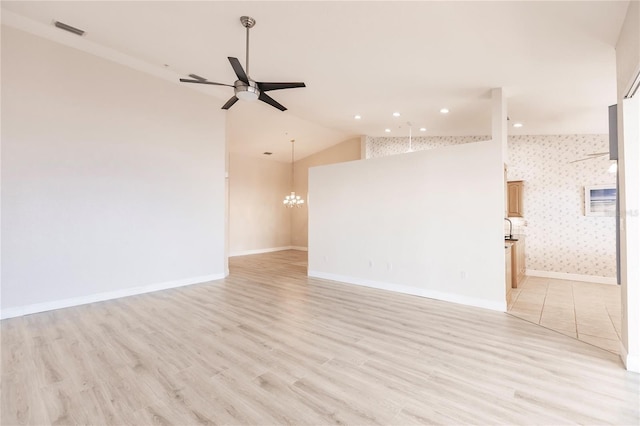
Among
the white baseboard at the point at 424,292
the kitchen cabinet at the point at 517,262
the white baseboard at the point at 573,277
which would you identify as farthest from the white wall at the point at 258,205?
the white baseboard at the point at 573,277

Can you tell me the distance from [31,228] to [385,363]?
5101 millimetres

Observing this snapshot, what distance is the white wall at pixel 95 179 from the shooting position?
157 inches

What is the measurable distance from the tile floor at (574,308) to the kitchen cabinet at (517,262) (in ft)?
0.52

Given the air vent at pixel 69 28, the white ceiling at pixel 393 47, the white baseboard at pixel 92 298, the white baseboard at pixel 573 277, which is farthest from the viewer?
the white baseboard at pixel 573 277

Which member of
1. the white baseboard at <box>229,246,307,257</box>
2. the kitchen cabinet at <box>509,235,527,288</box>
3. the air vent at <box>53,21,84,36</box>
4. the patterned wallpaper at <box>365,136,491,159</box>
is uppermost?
the air vent at <box>53,21,84,36</box>

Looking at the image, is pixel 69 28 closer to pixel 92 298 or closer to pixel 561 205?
pixel 92 298

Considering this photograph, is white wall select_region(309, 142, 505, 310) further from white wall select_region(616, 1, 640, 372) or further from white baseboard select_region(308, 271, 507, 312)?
white wall select_region(616, 1, 640, 372)

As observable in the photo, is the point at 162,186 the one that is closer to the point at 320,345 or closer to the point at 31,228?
the point at 31,228

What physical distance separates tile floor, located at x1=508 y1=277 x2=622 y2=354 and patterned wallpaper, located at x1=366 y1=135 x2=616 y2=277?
2.00 ft

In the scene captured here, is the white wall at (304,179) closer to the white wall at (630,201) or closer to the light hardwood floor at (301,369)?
the light hardwood floor at (301,369)

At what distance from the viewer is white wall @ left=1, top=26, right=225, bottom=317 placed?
400 centimetres

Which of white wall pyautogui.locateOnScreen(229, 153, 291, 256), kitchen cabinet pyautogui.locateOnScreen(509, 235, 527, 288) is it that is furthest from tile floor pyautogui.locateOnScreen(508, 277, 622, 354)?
white wall pyautogui.locateOnScreen(229, 153, 291, 256)

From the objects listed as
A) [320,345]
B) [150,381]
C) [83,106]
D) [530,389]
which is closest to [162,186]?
[83,106]

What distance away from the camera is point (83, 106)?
4.54 m
